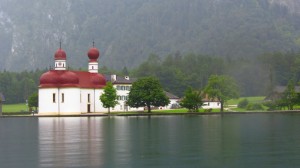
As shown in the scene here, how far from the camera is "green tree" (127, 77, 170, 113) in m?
131

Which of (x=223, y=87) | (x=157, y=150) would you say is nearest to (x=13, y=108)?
(x=223, y=87)

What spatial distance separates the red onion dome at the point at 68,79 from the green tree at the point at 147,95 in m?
12.9

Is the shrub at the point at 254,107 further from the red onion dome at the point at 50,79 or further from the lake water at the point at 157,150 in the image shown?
the lake water at the point at 157,150

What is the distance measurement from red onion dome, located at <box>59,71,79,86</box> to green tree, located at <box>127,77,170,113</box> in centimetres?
1295

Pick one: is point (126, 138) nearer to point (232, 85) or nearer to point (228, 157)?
point (228, 157)

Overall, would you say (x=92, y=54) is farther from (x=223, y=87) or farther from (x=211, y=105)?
(x=223, y=87)

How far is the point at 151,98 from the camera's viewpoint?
13100 cm

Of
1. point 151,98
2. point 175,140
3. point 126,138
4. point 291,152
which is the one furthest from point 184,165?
point 151,98

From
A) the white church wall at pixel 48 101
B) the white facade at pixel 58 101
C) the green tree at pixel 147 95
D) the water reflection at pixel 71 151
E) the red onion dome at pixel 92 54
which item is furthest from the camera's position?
the red onion dome at pixel 92 54

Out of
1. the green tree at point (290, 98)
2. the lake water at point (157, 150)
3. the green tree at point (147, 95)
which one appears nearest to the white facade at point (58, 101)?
the green tree at point (147, 95)

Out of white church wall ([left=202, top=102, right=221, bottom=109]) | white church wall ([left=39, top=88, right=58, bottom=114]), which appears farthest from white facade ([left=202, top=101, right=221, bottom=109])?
white church wall ([left=39, top=88, right=58, bottom=114])

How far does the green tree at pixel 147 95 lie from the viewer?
13125cm

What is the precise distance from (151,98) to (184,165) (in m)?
95.1

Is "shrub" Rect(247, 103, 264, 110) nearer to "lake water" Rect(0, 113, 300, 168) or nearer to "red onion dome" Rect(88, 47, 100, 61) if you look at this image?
"red onion dome" Rect(88, 47, 100, 61)
